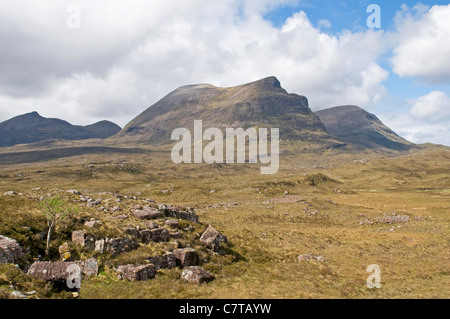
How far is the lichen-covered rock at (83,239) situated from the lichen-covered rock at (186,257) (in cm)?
793

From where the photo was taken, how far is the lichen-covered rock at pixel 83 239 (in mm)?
24641

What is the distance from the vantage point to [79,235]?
991 inches

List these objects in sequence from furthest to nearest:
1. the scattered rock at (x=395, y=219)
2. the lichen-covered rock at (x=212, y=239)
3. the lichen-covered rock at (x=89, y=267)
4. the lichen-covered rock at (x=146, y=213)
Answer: the scattered rock at (x=395, y=219) < the lichen-covered rock at (x=146, y=213) < the lichen-covered rock at (x=212, y=239) < the lichen-covered rock at (x=89, y=267)

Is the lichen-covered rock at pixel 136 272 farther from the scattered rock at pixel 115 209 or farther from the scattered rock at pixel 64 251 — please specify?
the scattered rock at pixel 115 209

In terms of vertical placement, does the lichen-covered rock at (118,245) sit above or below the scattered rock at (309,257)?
above

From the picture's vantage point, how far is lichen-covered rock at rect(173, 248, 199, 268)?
85.8 ft

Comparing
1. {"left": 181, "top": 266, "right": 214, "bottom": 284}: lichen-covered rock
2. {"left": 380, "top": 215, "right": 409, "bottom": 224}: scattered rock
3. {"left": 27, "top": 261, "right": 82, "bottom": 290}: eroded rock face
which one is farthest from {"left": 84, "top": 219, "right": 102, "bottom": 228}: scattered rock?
{"left": 380, "top": 215, "right": 409, "bottom": 224}: scattered rock

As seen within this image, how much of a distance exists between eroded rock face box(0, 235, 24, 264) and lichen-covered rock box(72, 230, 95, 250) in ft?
15.0

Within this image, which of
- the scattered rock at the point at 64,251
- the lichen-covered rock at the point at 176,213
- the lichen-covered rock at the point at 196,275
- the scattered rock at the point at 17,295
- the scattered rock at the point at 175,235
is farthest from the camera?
the lichen-covered rock at the point at 176,213

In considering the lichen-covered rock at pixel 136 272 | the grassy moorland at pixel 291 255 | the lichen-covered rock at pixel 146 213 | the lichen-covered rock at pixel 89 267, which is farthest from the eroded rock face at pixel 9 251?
the lichen-covered rock at pixel 146 213

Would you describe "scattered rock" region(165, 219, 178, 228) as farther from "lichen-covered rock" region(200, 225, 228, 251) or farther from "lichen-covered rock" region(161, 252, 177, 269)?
"lichen-covered rock" region(161, 252, 177, 269)
